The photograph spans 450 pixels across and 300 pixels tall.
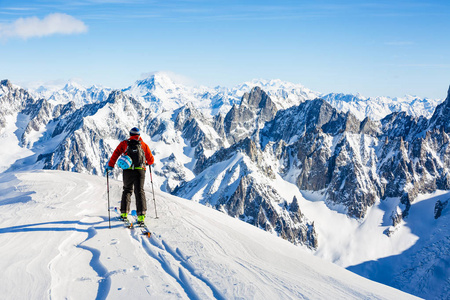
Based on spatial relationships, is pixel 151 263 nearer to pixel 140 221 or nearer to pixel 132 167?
pixel 140 221

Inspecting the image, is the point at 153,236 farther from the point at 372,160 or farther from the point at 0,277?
the point at 372,160

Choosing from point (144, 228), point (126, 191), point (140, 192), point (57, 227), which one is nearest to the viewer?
point (57, 227)

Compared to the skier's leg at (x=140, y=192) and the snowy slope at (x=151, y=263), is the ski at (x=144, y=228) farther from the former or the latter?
the skier's leg at (x=140, y=192)

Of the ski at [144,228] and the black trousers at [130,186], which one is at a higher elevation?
the black trousers at [130,186]

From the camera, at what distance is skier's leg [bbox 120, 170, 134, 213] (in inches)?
409

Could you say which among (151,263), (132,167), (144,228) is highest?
(132,167)

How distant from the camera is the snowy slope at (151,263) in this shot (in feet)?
18.4

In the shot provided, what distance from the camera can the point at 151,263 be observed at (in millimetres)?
6781

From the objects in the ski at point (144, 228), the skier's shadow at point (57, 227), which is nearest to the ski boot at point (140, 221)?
the ski at point (144, 228)

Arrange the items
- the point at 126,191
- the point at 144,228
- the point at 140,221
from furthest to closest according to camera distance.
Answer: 1. the point at 126,191
2. the point at 140,221
3. the point at 144,228

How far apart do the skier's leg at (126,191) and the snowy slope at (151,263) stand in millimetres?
620

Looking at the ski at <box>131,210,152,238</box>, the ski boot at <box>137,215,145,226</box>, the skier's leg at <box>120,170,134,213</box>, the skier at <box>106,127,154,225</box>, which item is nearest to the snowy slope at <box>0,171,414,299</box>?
the ski at <box>131,210,152,238</box>

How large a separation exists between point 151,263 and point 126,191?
4370mm

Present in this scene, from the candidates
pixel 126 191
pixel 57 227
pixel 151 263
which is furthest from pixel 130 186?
pixel 151 263
